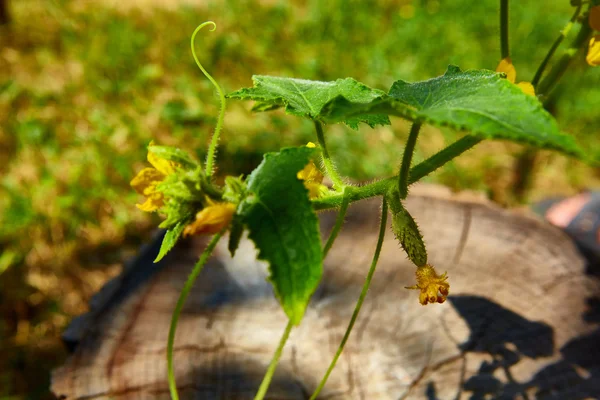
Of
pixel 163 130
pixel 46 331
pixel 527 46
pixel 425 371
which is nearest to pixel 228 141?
pixel 163 130

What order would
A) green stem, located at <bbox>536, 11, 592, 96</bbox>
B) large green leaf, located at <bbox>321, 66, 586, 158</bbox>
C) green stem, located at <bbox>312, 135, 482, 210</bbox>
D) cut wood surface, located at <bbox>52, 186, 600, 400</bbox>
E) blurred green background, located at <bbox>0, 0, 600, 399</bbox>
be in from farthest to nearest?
blurred green background, located at <bbox>0, 0, 600, 399</bbox> < cut wood surface, located at <bbox>52, 186, 600, 400</bbox> < green stem, located at <bbox>536, 11, 592, 96</bbox> < green stem, located at <bbox>312, 135, 482, 210</bbox> < large green leaf, located at <bbox>321, 66, 586, 158</bbox>

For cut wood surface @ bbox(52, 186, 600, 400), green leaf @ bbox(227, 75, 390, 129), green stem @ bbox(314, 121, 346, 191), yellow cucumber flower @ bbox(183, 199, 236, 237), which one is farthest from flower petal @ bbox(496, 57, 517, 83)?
cut wood surface @ bbox(52, 186, 600, 400)

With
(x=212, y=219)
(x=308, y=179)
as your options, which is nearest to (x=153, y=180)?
(x=212, y=219)

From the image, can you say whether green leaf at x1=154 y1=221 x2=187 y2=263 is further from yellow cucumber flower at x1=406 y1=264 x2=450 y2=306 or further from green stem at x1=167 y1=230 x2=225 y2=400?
yellow cucumber flower at x1=406 y1=264 x2=450 y2=306

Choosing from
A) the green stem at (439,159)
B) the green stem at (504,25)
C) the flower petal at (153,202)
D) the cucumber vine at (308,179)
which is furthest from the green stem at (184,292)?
the green stem at (504,25)

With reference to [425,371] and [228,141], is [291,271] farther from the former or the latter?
[228,141]

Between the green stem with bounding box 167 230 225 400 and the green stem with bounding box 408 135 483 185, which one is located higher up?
the green stem with bounding box 408 135 483 185
